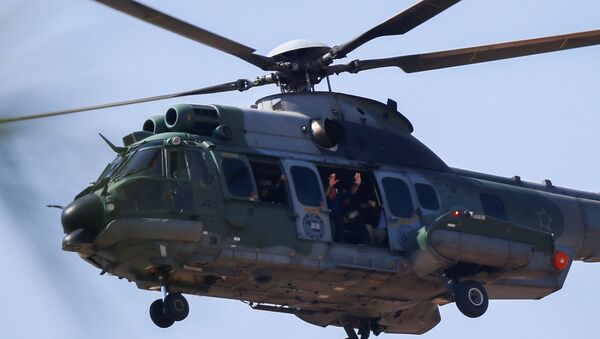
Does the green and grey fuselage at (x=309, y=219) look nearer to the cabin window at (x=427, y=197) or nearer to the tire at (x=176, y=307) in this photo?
the cabin window at (x=427, y=197)

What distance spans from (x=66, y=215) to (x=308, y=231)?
3.57m

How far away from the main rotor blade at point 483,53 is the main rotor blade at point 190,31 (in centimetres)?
137

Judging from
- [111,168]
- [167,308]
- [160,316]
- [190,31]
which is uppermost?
[190,31]

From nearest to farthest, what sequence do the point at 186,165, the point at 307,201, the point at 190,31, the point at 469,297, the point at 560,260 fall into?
1. the point at 186,165
2. the point at 307,201
3. the point at 190,31
4. the point at 469,297
5. the point at 560,260

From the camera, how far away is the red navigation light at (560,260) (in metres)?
22.4

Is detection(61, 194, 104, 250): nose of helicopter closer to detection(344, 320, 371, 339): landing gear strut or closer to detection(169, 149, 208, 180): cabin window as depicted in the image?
detection(169, 149, 208, 180): cabin window

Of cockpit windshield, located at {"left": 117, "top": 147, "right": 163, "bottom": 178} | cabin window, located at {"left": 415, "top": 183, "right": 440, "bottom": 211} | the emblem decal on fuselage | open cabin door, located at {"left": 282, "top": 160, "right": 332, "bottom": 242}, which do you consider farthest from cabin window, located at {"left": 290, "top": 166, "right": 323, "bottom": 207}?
cockpit windshield, located at {"left": 117, "top": 147, "right": 163, "bottom": 178}

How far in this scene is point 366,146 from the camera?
2203 centimetres

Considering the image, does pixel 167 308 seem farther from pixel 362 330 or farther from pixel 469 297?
pixel 469 297

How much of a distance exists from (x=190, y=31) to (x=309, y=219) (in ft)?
11.2

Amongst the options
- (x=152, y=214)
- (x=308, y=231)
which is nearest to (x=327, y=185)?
(x=308, y=231)

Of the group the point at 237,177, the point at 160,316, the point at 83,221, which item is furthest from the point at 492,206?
the point at 83,221

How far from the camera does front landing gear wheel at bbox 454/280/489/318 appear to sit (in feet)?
69.9

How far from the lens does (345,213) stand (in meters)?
21.2
